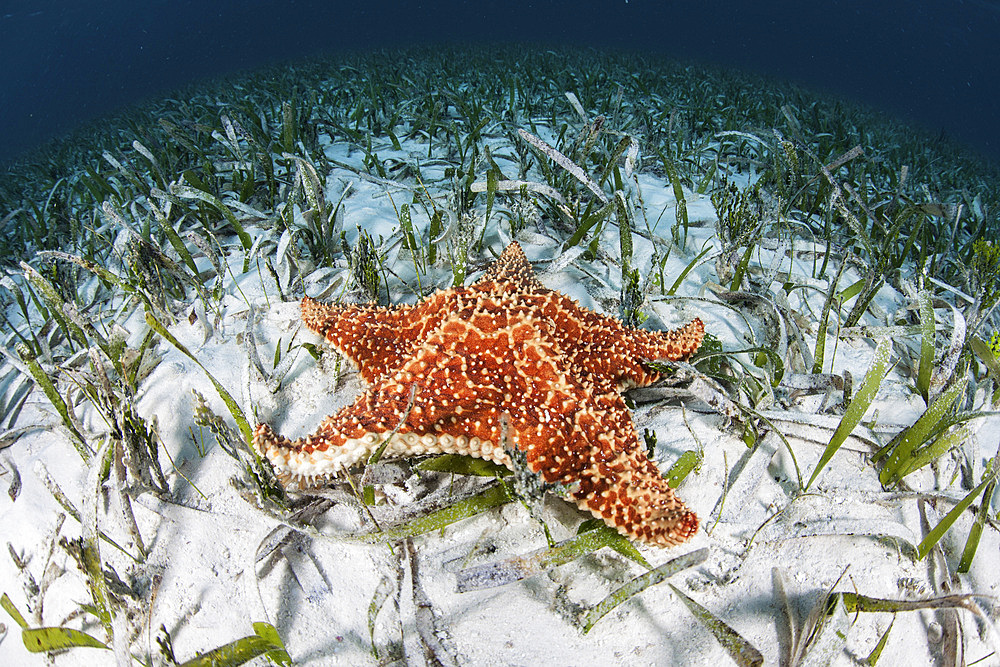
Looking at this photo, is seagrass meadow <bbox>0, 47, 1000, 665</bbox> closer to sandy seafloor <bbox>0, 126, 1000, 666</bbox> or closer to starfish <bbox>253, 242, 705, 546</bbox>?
sandy seafloor <bbox>0, 126, 1000, 666</bbox>

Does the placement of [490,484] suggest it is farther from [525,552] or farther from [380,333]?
[380,333]

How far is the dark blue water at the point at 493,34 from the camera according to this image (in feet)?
220

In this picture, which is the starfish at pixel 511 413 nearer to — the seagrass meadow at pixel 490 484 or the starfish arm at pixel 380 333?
the starfish arm at pixel 380 333

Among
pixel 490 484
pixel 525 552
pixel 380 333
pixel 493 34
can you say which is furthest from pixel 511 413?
pixel 493 34

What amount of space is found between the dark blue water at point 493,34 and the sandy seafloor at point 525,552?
7063cm

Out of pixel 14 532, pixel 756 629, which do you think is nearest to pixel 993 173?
pixel 756 629

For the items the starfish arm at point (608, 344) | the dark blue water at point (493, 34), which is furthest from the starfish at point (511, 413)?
the dark blue water at point (493, 34)

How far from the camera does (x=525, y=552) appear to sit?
6.73ft

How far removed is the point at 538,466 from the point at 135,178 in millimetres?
5146

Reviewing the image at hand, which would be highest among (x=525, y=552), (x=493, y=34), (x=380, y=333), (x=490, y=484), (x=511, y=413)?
(x=493, y=34)

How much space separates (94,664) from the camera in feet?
6.22

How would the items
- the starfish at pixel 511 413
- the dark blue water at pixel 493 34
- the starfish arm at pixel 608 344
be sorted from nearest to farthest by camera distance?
the starfish at pixel 511 413 < the starfish arm at pixel 608 344 < the dark blue water at pixel 493 34

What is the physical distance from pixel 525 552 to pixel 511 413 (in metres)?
0.62

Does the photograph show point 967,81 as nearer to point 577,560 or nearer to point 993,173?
point 993,173
